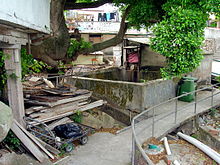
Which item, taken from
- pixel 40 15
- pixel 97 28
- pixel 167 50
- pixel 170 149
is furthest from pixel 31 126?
pixel 97 28

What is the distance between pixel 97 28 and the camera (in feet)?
70.5

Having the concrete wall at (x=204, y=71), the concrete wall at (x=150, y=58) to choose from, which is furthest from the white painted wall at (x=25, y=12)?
the concrete wall at (x=204, y=71)

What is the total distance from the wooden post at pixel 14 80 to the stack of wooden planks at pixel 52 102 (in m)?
0.63

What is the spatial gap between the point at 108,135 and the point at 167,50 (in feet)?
12.7

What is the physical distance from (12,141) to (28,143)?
0.42m

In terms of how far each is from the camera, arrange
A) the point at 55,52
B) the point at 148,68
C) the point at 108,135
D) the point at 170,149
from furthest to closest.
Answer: the point at 148,68 < the point at 55,52 < the point at 108,135 < the point at 170,149

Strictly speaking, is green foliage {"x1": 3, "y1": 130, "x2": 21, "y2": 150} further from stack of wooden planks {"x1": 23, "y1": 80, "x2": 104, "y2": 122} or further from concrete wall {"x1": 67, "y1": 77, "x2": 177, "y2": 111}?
concrete wall {"x1": 67, "y1": 77, "x2": 177, "y2": 111}

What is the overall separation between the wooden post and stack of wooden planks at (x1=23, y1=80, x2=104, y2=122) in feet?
2.06

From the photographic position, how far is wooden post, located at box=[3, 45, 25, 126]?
544cm

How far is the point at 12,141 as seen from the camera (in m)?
5.34

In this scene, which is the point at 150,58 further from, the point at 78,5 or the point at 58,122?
the point at 58,122

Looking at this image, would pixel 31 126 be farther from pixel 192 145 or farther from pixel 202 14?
pixel 202 14

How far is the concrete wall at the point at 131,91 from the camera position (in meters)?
8.85

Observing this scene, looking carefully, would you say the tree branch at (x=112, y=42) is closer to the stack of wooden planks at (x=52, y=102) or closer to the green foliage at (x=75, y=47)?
the green foliage at (x=75, y=47)
